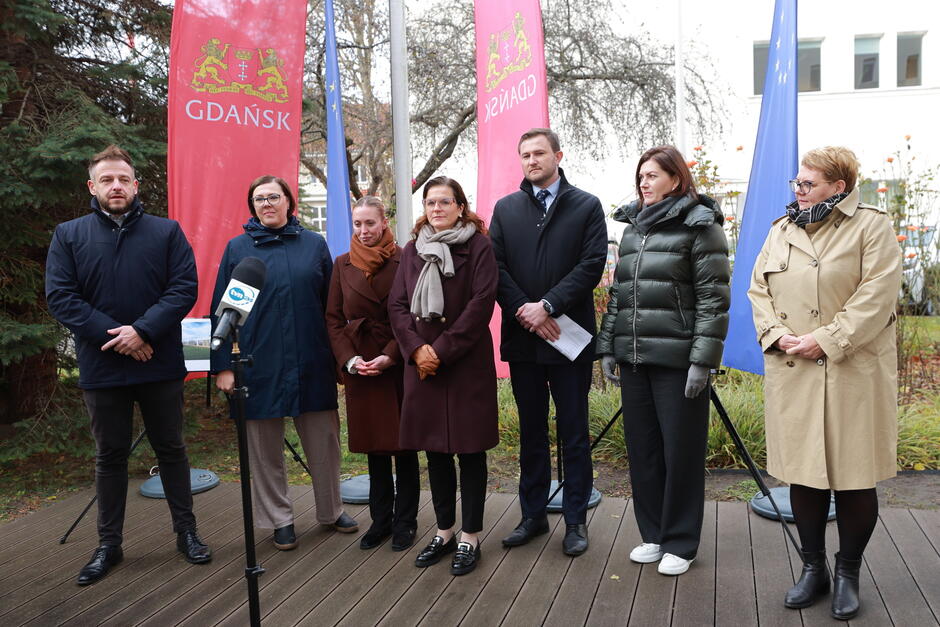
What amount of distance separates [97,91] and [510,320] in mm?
4624

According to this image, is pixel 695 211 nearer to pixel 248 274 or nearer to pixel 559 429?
pixel 559 429

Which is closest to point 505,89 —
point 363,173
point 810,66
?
point 363,173

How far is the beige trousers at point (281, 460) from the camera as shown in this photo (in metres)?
4.09

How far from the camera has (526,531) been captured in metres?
4.00

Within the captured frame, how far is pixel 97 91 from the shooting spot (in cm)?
633

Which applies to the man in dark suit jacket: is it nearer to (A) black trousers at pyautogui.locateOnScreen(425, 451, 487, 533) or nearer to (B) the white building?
(A) black trousers at pyautogui.locateOnScreen(425, 451, 487, 533)

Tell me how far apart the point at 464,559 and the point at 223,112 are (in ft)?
10.8

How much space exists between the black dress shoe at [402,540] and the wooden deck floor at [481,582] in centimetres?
5

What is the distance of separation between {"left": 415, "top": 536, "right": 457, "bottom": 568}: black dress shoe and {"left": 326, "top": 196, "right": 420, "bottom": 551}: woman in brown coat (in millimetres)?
249

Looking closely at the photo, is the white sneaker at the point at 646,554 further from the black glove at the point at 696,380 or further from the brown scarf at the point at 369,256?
the brown scarf at the point at 369,256

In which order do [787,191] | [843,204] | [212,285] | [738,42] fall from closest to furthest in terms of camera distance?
[843,204]
[787,191]
[212,285]
[738,42]

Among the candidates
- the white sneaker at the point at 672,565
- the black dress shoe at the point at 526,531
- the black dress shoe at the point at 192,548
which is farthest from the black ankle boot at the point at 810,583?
the black dress shoe at the point at 192,548

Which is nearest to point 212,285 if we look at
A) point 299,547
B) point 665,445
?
point 299,547

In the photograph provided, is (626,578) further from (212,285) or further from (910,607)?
(212,285)
